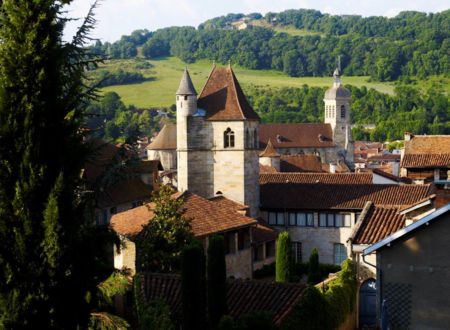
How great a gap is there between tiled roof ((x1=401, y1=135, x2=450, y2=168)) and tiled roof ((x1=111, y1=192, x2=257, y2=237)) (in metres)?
18.4

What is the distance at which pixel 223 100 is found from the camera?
51750 millimetres

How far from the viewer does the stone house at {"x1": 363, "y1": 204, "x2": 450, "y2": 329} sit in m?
16.0

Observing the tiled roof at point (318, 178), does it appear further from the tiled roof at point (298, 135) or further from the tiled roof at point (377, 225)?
the tiled roof at point (298, 135)

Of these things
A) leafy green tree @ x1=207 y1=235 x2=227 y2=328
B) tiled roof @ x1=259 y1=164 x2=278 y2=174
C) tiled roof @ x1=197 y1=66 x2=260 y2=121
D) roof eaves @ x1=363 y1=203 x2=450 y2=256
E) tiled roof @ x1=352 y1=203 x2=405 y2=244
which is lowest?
tiled roof @ x1=259 y1=164 x2=278 y2=174

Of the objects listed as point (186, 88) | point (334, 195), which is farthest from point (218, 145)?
point (334, 195)

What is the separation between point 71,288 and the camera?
517 inches

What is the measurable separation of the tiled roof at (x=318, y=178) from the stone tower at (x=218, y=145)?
15.1 ft

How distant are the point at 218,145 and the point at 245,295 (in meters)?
27.1

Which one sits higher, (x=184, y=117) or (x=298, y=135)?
(x=184, y=117)

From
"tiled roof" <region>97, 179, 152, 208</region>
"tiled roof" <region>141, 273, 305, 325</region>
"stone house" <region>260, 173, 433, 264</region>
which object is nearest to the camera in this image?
"tiled roof" <region>141, 273, 305, 325</region>

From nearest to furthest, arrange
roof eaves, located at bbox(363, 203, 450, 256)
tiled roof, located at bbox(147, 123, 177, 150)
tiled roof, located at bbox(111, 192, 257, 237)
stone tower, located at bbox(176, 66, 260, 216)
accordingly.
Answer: roof eaves, located at bbox(363, 203, 450, 256) < tiled roof, located at bbox(111, 192, 257, 237) < stone tower, located at bbox(176, 66, 260, 216) < tiled roof, located at bbox(147, 123, 177, 150)

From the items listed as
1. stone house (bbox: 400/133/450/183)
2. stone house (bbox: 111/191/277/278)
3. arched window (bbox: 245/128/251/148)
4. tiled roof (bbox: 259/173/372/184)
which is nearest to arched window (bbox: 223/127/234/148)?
arched window (bbox: 245/128/251/148)

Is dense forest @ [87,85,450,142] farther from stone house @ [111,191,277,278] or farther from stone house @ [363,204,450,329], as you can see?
stone house @ [363,204,450,329]

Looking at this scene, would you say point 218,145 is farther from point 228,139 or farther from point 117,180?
point 117,180
